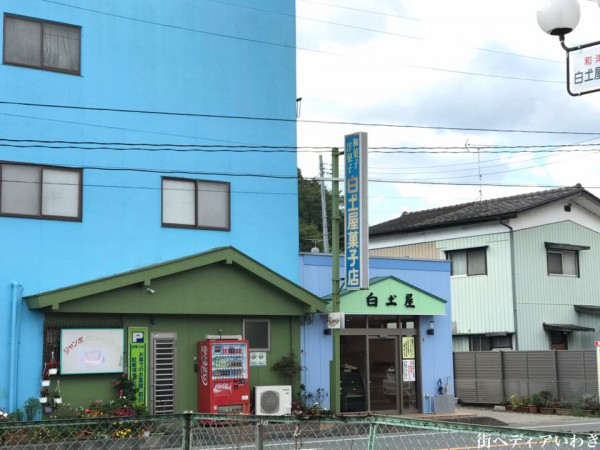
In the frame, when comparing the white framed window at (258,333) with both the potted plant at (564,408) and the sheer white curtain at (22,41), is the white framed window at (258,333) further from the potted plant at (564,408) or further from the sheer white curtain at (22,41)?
the potted plant at (564,408)

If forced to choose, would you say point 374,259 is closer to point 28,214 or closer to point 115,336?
point 115,336

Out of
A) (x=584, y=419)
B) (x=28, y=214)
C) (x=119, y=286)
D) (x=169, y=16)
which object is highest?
(x=169, y=16)

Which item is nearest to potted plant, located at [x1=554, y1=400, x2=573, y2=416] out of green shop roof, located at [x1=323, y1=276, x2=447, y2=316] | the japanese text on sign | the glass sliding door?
green shop roof, located at [x1=323, y1=276, x2=447, y2=316]

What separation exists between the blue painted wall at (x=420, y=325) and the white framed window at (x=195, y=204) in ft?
9.02

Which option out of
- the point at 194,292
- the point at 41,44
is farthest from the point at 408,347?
the point at 41,44

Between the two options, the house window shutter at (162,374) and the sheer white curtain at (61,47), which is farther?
the house window shutter at (162,374)

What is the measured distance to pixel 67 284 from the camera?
63.3 ft

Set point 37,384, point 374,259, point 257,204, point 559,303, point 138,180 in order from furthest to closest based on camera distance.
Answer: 1. point 559,303
2. point 374,259
3. point 257,204
4. point 138,180
5. point 37,384

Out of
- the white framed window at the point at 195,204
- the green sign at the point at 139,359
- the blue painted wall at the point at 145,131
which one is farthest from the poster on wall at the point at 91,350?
the white framed window at the point at 195,204

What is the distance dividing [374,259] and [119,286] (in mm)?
8256

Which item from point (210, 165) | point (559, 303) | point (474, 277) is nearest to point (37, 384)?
point (210, 165)

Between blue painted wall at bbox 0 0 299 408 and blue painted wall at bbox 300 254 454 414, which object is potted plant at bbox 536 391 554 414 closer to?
blue painted wall at bbox 300 254 454 414

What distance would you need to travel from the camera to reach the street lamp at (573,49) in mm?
8430

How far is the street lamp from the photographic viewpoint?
27.7 ft
